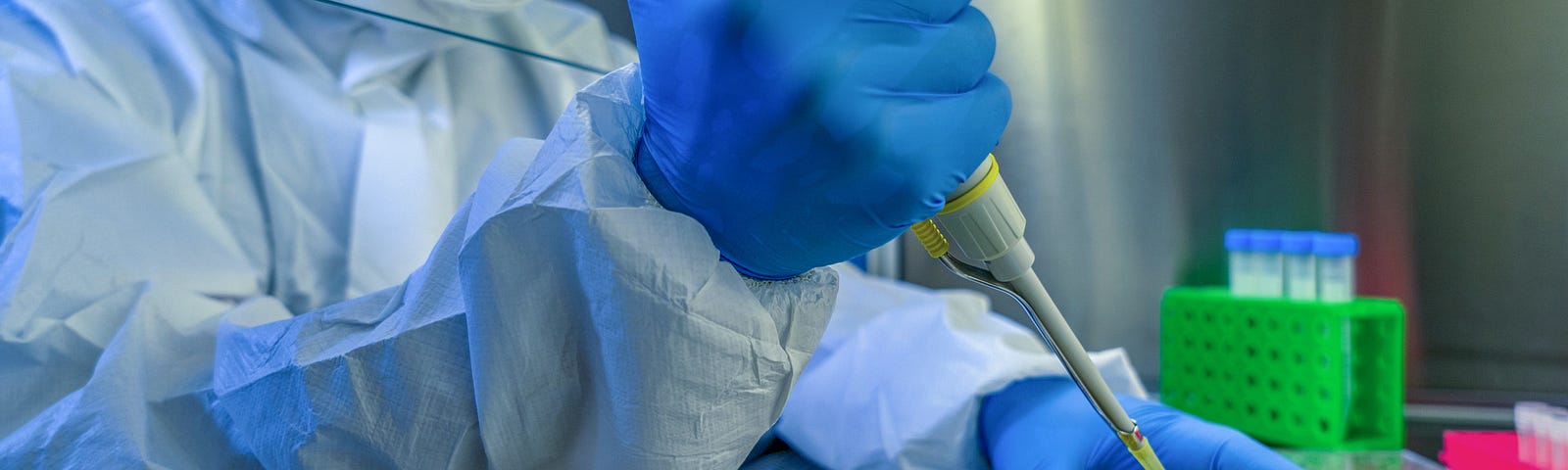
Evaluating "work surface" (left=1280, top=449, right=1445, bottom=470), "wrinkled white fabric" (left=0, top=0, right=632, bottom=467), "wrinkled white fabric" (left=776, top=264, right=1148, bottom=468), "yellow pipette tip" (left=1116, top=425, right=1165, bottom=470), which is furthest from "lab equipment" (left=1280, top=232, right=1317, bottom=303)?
"wrinkled white fabric" (left=0, top=0, right=632, bottom=467)

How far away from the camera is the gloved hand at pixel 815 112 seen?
457 mm

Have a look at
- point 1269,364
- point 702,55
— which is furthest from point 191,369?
point 1269,364

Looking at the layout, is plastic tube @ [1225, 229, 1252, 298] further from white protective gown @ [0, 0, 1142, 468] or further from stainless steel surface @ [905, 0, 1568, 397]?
white protective gown @ [0, 0, 1142, 468]

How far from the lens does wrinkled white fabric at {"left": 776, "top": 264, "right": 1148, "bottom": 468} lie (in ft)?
2.67

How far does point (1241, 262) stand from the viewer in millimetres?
1266

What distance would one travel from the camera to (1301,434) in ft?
3.62

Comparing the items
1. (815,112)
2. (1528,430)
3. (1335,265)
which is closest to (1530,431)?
(1528,430)

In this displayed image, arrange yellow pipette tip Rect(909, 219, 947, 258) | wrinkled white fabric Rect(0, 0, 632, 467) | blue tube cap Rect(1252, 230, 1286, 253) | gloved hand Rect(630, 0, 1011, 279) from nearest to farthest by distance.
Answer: gloved hand Rect(630, 0, 1011, 279) → yellow pipette tip Rect(909, 219, 947, 258) → wrinkled white fabric Rect(0, 0, 632, 467) → blue tube cap Rect(1252, 230, 1286, 253)

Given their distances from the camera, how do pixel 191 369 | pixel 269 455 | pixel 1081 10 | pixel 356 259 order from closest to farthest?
1. pixel 269 455
2. pixel 191 369
3. pixel 356 259
4. pixel 1081 10

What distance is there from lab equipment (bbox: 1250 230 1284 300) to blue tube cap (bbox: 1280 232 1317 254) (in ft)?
0.07

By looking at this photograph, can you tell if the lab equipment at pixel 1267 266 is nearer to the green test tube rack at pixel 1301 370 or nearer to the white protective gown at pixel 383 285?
the green test tube rack at pixel 1301 370

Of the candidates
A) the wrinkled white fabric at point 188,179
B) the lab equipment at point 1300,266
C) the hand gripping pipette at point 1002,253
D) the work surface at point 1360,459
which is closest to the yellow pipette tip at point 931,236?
the hand gripping pipette at point 1002,253

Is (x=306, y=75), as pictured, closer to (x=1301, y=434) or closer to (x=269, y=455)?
(x=269, y=455)

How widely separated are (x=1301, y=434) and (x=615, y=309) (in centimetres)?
95
